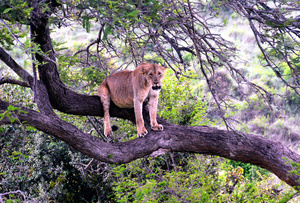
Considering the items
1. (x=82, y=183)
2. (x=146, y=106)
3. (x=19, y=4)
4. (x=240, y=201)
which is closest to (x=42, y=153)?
(x=82, y=183)

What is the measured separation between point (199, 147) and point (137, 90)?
4.17 ft

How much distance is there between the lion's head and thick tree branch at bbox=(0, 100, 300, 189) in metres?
0.72

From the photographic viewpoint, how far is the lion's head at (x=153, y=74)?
4.93 meters

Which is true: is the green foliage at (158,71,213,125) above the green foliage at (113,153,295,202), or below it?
above

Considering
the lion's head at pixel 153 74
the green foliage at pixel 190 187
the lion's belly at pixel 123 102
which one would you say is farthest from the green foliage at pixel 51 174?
the lion's head at pixel 153 74

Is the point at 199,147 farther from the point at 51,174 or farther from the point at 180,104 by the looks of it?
the point at 51,174

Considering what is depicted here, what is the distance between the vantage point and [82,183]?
8.68 metres

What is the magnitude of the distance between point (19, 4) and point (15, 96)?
652 cm

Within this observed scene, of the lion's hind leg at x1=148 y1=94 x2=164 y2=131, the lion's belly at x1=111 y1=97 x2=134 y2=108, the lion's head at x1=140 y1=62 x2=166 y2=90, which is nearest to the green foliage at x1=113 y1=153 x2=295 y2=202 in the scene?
the lion's hind leg at x1=148 y1=94 x2=164 y2=131

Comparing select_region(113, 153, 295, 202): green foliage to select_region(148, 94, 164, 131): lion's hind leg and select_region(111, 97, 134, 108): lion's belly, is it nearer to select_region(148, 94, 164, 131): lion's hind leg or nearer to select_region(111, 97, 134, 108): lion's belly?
select_region(148, 94, 164, 131): lion's hind leg

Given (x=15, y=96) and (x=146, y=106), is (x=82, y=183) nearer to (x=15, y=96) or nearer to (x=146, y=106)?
(x=15, y=96)

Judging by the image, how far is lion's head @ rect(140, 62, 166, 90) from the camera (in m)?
4.93

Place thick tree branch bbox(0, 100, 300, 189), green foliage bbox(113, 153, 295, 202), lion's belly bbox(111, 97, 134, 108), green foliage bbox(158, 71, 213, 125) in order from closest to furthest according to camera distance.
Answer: thick tree branch bbox(0, 100, 300, 189) < green foliage bbox(113, 153, 295, 202) < lion's belly bbox(111, 97, 134, 108) < green foliage bbox(158, 71, 213, 125)

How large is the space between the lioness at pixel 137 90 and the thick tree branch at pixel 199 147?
0.92 ft
